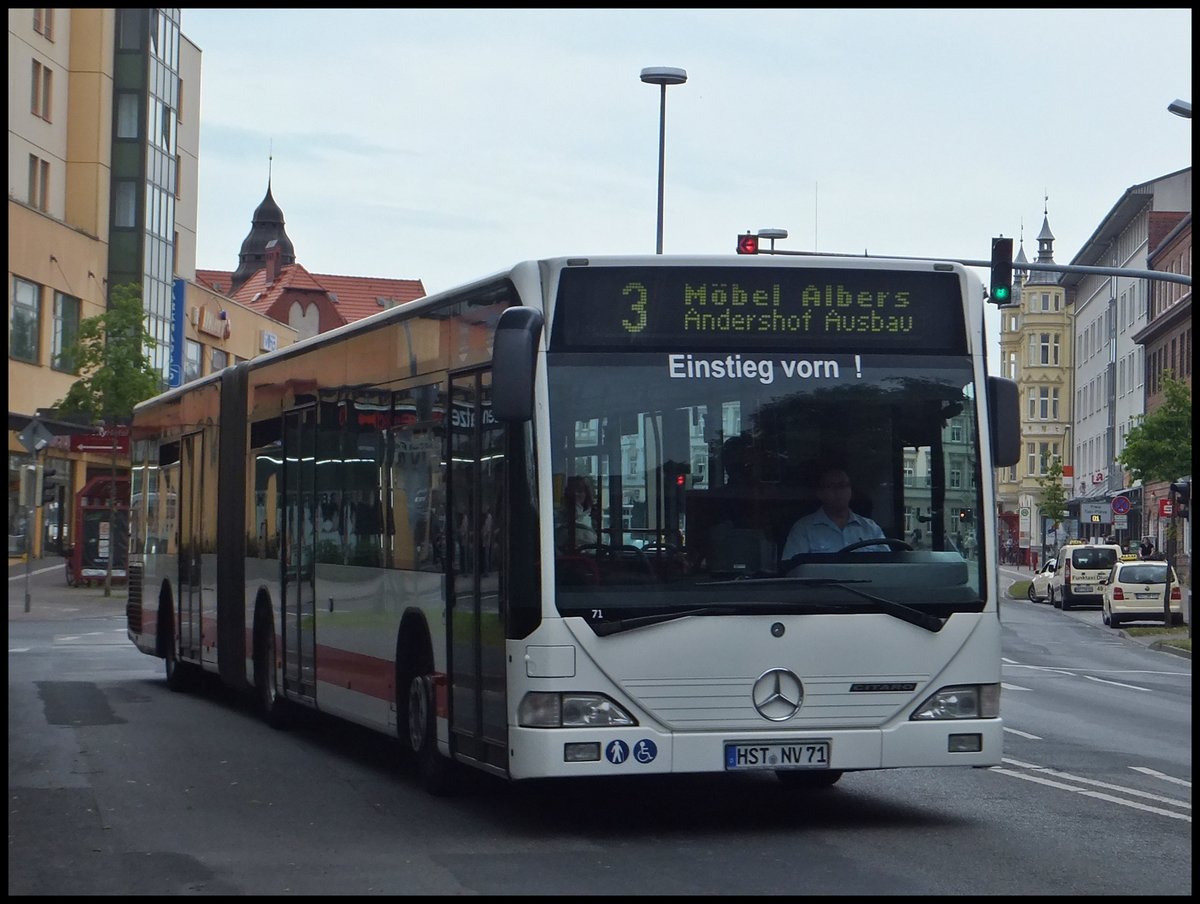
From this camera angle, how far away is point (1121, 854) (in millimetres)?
9750

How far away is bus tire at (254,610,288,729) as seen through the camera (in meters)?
16.5

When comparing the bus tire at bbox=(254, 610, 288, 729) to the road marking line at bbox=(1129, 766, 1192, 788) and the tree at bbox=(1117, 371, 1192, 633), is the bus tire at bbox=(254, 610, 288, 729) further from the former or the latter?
the tree at bbox=(1117, 371, 1192, 633)

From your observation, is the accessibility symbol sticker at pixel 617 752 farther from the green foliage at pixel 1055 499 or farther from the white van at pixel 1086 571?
the green foliage at pixel 1055 499

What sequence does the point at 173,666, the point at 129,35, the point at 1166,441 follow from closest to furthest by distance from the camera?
the point at 173,666 < the point at 1166,441 < the point at 129,35

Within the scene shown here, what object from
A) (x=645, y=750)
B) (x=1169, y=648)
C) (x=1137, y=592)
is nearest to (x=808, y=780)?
(x=645, y=750)

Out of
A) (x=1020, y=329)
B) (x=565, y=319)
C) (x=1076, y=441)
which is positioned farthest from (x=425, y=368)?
(x=1020, y=329)

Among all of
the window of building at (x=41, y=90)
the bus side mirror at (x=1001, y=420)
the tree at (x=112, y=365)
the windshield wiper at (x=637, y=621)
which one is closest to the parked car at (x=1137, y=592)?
the tree at (x=112, y=365)

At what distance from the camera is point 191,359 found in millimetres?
80062

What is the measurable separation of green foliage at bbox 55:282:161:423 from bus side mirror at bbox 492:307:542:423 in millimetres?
41416

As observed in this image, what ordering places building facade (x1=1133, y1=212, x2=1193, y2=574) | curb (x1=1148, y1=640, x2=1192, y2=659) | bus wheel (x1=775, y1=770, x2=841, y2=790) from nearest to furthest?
bus wheel (x1=775, y1=770, x2=841, y2=790) → curb (x1=1148, y1=640, x2=1192, y2=659) → building facade (x1=1133, y1=212, x2=1193, y2=574)

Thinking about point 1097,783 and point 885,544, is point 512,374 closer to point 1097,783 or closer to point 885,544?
point 885,544

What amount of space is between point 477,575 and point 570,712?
1.15 metres

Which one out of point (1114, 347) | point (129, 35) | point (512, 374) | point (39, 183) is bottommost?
point (512, 374)

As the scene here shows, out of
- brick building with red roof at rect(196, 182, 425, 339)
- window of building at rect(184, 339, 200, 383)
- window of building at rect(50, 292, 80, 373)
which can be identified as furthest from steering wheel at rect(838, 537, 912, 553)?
brick building with red roof at rect(196, 182, 425, 339)
